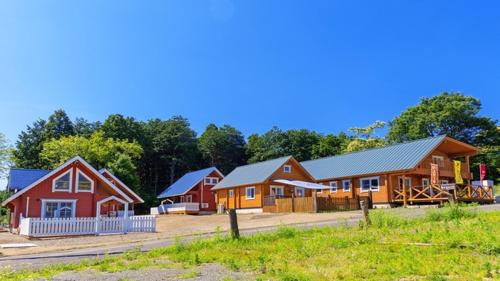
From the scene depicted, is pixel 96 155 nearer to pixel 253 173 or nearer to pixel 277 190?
pixel 253 173

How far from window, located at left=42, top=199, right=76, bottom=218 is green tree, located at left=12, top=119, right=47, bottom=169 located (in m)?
42.1

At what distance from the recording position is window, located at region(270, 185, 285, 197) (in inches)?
1663

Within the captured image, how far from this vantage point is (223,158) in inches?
3231

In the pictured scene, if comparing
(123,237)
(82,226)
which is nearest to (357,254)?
(123,237)

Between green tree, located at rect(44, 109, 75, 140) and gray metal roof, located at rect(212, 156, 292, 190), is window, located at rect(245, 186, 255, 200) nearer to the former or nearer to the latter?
gray metal roof, located at rect(212, 156, 292, 190)

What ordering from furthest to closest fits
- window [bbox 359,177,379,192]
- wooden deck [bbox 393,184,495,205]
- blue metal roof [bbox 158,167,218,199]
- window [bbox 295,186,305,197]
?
blue metal roof [bbox 158,167,218,199]
window [bbox 295,186,305,197]
window [bbox 359,177,379,192]
wooden deck [bbox 393,184,495,205]

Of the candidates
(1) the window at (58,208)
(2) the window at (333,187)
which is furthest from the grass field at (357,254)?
(2) the window at (333,187)

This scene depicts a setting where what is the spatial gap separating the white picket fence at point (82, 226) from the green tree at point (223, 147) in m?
53.1

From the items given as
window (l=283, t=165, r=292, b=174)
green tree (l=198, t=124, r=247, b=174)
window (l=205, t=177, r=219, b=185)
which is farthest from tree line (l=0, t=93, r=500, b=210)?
window (l=283, t=165, r=292, b=174)

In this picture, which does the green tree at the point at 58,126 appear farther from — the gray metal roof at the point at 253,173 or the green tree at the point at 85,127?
the gray metal roof at the point at 253,173

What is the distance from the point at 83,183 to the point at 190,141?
166 ft

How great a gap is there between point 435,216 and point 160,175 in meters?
67.9

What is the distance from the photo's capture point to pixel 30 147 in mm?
69438

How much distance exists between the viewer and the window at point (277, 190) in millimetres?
42250
